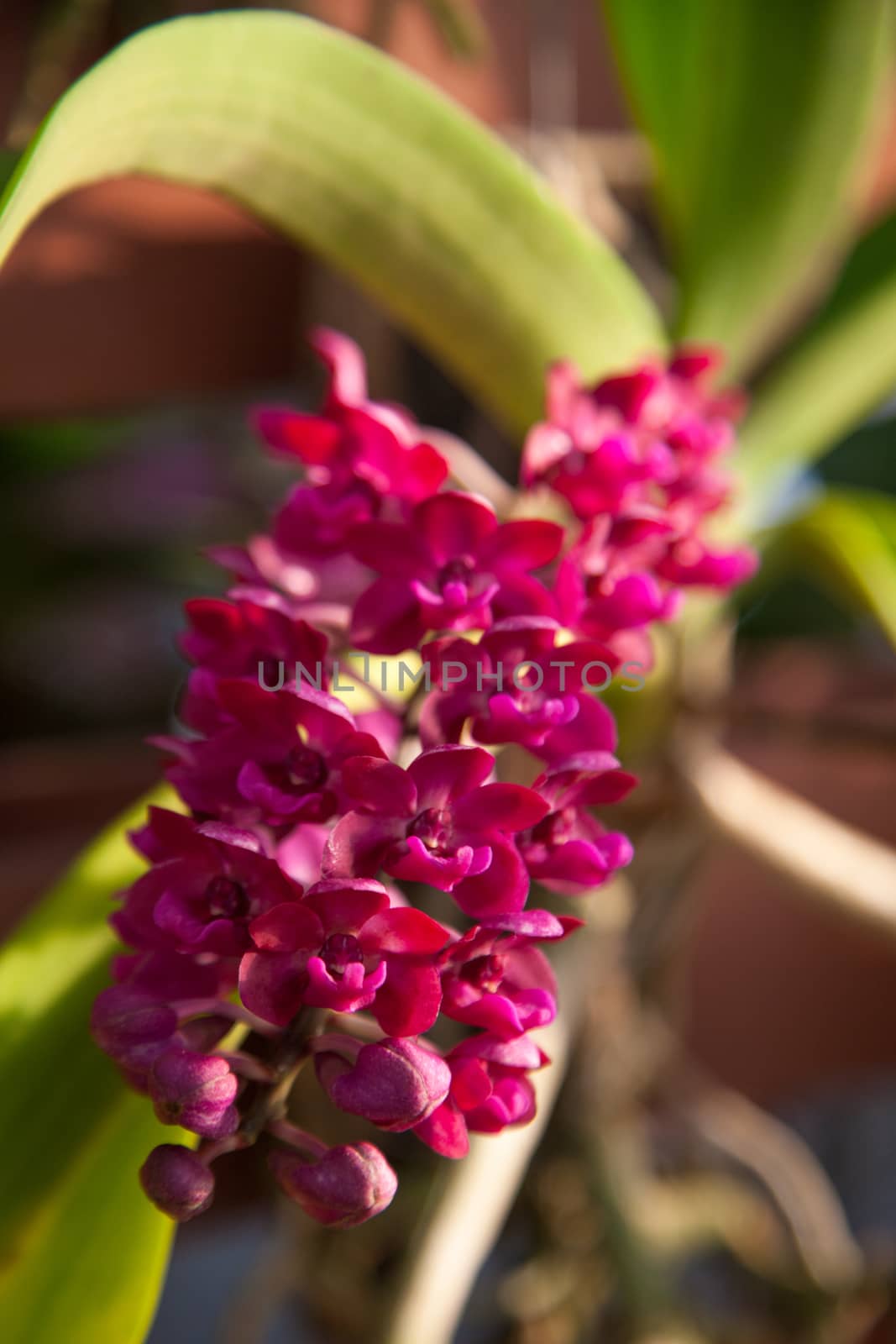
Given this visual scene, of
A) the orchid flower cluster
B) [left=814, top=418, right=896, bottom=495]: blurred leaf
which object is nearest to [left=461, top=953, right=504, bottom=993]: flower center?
the orchid flower cluster

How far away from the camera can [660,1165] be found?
2.54ft

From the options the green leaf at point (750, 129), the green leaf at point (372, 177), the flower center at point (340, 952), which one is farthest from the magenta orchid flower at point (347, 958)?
the green leaf at point (750, 129)

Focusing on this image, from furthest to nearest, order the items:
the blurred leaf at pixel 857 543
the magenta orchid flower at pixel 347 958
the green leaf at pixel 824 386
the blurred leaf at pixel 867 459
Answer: the blurred leaf at pixel 867 459
the green leaf at pixel 824 386
the blurred leaf at pixel 857 543
the magenta orchid flower at pixel 347 958

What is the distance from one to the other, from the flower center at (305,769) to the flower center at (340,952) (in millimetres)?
33

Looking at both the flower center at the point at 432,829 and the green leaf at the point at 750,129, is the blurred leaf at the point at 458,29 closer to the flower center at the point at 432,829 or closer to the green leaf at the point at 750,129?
the green leaf at the point at 750,129

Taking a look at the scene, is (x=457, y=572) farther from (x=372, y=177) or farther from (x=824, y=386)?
(x=824, y=386)

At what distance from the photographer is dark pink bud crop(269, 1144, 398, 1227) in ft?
0.69

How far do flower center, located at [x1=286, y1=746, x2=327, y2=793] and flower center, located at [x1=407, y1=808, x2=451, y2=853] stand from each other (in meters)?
0.03

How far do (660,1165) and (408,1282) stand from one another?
1.28 feet

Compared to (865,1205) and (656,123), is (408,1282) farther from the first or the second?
(865,1205)

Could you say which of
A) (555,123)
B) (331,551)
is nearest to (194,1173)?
(331,551)

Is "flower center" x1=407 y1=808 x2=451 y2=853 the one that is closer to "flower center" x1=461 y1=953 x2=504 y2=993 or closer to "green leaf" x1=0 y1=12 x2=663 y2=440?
"flower center" x1=461 y1=953 x2=504 y2=993

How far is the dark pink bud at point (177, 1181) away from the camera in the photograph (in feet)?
0.67

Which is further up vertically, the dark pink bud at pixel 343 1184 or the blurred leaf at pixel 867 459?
the blurred leaf at pixel 867 459
